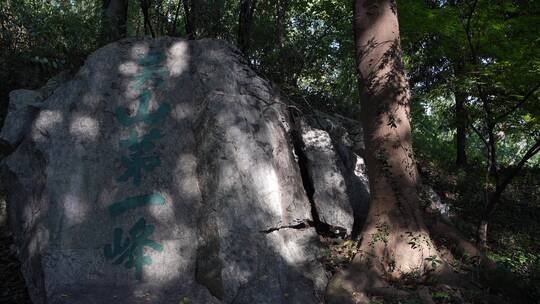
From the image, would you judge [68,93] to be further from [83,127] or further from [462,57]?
[462,57]

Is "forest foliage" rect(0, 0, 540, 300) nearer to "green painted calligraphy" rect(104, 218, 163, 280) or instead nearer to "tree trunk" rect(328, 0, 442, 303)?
"tree trunk" rect(328, 0, 442, 303)

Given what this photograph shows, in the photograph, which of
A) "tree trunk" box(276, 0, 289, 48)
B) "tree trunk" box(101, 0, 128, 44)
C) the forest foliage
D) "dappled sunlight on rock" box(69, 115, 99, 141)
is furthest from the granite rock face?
"tree trunk" box(101, 0, 128, 44)

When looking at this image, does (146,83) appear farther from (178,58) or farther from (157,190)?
(157,190)

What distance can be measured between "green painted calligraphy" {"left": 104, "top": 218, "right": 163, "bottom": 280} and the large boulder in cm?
1

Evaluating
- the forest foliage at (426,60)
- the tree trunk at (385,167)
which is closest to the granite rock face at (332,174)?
the tree trunk at (385,167)

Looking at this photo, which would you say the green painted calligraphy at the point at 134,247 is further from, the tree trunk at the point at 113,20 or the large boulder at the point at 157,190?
the tree trunk at the point at 113,20

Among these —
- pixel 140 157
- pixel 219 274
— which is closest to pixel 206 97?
pixel 140 157

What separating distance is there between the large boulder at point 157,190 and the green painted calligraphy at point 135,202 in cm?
1

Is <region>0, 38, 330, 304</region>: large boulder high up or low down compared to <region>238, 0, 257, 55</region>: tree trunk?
down

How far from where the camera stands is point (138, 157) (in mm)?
5266

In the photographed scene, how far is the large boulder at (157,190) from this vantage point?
4406 mm

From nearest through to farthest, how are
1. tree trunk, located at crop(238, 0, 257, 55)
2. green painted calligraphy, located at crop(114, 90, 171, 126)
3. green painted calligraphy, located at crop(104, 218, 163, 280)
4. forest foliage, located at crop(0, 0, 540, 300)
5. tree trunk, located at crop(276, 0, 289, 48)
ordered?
green painted calligraphy, located at crop(104, 218, 163, 280), green painted calligraphy, located at crop(114, 90, 171, 126), forest foliage, located at crop(0, 0, 540, 300), tree trunk, located at crop(238, 0, 257, 55), tree trunk, located at crop(276, 0, 289, 48)

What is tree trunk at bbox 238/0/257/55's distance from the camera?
31.4 feet

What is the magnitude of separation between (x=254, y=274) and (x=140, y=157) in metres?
2.10
